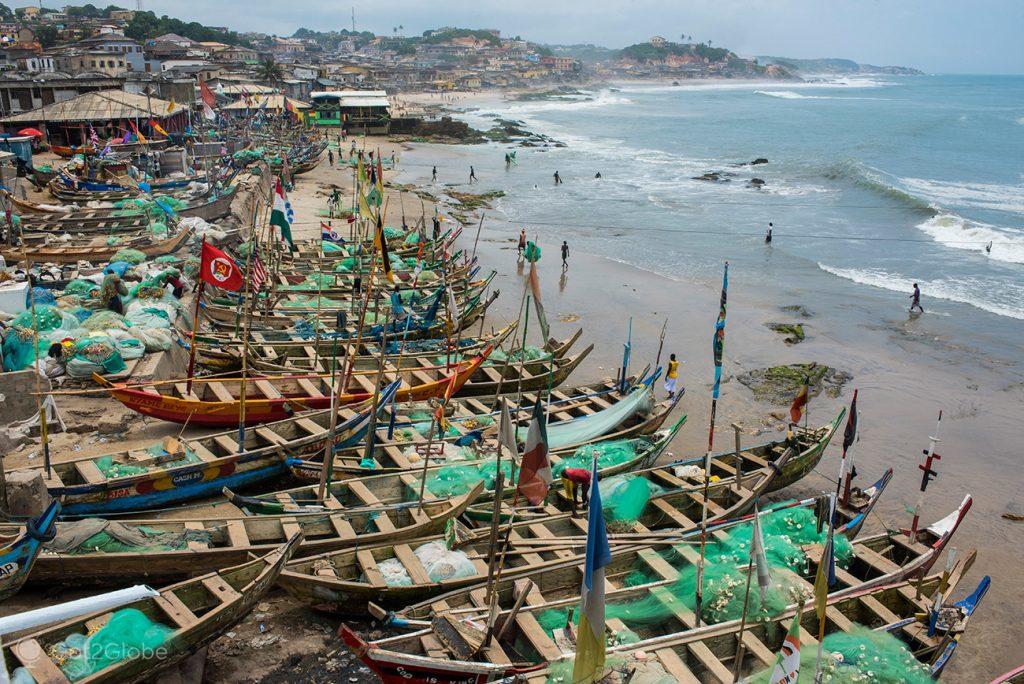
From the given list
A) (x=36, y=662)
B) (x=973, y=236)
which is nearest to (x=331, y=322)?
(x=36, y=662)

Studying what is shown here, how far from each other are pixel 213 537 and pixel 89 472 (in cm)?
220

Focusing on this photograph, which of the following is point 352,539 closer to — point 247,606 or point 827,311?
point 247,606

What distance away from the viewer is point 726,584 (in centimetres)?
912

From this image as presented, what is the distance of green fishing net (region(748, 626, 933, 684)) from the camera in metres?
7.97

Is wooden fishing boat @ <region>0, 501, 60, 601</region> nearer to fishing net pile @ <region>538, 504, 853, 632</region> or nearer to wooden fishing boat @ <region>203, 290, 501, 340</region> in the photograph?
fishing net pile @ <region>538, 504, 853, 632</region>

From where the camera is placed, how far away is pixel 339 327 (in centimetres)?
1700

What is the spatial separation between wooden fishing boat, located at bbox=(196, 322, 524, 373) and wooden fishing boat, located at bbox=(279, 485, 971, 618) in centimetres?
551

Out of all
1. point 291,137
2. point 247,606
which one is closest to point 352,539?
point 247,606

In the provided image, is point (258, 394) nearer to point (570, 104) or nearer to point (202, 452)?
point (202, 452)

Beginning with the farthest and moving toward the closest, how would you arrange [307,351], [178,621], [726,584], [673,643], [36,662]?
[307,351] → [726,584] → [673,643] → [178,621] → [36,662]

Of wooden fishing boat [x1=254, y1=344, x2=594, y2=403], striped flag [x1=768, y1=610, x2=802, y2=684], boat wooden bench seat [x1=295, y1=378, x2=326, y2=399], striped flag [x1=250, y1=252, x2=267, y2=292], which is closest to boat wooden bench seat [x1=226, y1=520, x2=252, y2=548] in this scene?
boat wooden bench seat [x1=295, y1=378, x2=326, y2=399]

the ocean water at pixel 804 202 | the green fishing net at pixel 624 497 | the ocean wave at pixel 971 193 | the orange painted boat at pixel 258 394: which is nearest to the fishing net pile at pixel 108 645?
the orange painted boat at pixel 258 394

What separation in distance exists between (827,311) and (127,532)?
816 inches

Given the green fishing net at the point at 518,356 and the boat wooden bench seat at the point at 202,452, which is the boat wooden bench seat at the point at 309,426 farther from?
the green fishing net at the point at 518,356
